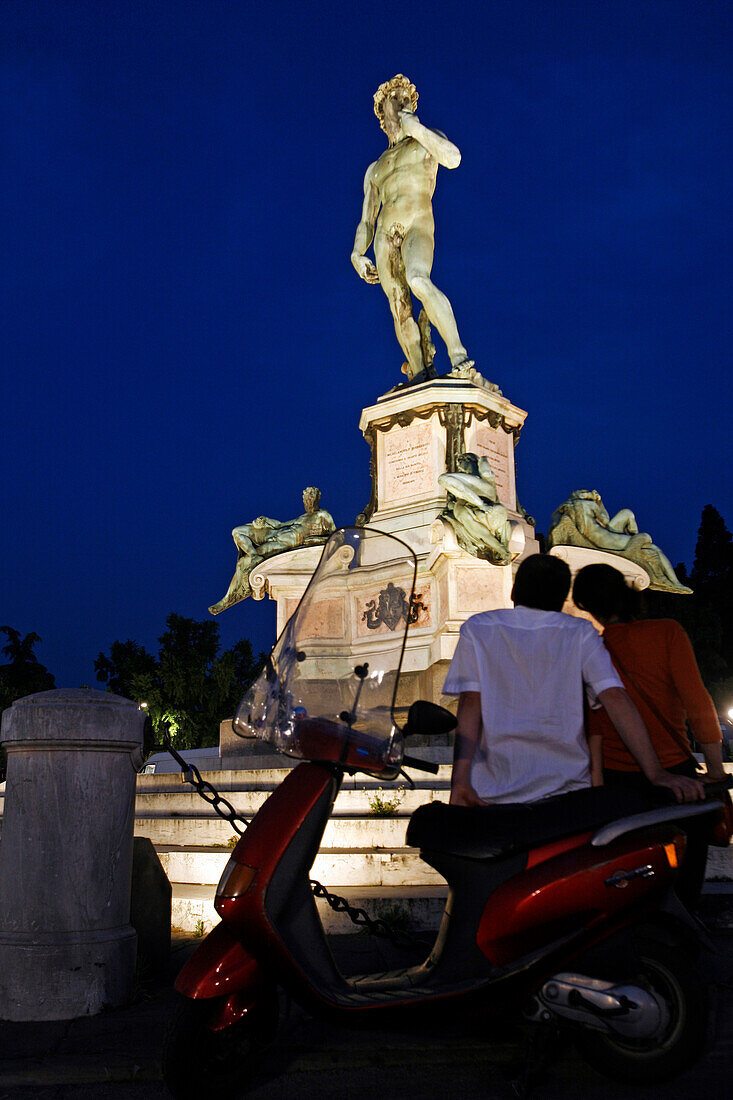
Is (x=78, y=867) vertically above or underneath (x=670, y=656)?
underneath

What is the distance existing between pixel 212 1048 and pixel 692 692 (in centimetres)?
194

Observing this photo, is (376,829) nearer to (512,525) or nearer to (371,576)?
(371,576)

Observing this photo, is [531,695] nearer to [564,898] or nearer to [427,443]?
[564,898]

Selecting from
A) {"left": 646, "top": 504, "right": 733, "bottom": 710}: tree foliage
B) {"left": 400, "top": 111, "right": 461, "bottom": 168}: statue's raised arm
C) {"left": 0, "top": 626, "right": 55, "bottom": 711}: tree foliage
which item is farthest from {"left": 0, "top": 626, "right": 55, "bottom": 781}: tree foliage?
{"left": 400, "top": 111, "right": 461, "bottom": 168}: statue's raised arm

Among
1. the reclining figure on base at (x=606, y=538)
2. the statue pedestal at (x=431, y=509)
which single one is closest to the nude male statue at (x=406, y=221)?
the statue pedestal at (x=431, y=509)

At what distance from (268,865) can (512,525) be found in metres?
8.06

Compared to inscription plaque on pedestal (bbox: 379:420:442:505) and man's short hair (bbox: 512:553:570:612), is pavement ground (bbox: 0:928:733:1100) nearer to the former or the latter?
man's short hair (bbox: 512:553:570:612)

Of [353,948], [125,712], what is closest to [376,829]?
[353,948]

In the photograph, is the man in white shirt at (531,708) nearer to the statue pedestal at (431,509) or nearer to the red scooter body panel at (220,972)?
the red scooter body panel at (220,972)

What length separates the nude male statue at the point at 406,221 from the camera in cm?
1280

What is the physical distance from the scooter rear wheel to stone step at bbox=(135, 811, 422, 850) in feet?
9.29

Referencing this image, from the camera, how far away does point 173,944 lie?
5.04 m

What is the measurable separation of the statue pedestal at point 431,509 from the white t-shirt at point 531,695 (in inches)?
281

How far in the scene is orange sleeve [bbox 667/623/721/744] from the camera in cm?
329
